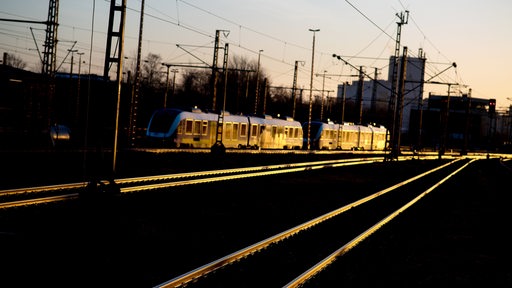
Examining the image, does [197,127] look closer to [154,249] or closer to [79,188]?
[79,188]

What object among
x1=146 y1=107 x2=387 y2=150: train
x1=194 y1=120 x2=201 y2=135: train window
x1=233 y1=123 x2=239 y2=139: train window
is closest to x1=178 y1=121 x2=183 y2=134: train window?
x1=146 y1=107 x2=387 y2=150: train

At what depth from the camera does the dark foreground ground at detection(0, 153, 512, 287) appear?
306 inches

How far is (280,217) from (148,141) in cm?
3137

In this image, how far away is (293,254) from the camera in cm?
984

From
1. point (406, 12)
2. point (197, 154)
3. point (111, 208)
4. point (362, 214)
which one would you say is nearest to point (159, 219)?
point (111, 208)

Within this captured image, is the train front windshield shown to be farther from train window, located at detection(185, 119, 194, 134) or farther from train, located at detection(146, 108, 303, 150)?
train window, located at detection(185, 119, 194, 134)

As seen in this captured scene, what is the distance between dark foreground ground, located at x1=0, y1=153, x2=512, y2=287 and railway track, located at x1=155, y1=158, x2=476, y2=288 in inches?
11.6

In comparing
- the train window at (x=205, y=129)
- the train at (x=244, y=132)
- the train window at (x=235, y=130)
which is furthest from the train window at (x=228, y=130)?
the train window at (x=205, y=129)

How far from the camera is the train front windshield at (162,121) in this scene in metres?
42.9

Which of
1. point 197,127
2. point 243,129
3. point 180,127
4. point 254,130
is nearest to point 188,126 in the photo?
point 180,127

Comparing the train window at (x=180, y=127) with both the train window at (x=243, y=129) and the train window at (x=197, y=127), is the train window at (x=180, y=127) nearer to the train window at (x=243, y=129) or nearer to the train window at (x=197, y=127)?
the train window at (x=197, y=127)

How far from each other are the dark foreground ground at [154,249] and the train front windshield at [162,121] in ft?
81.9

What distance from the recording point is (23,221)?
36.9 feet

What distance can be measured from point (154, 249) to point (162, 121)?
112 feet
